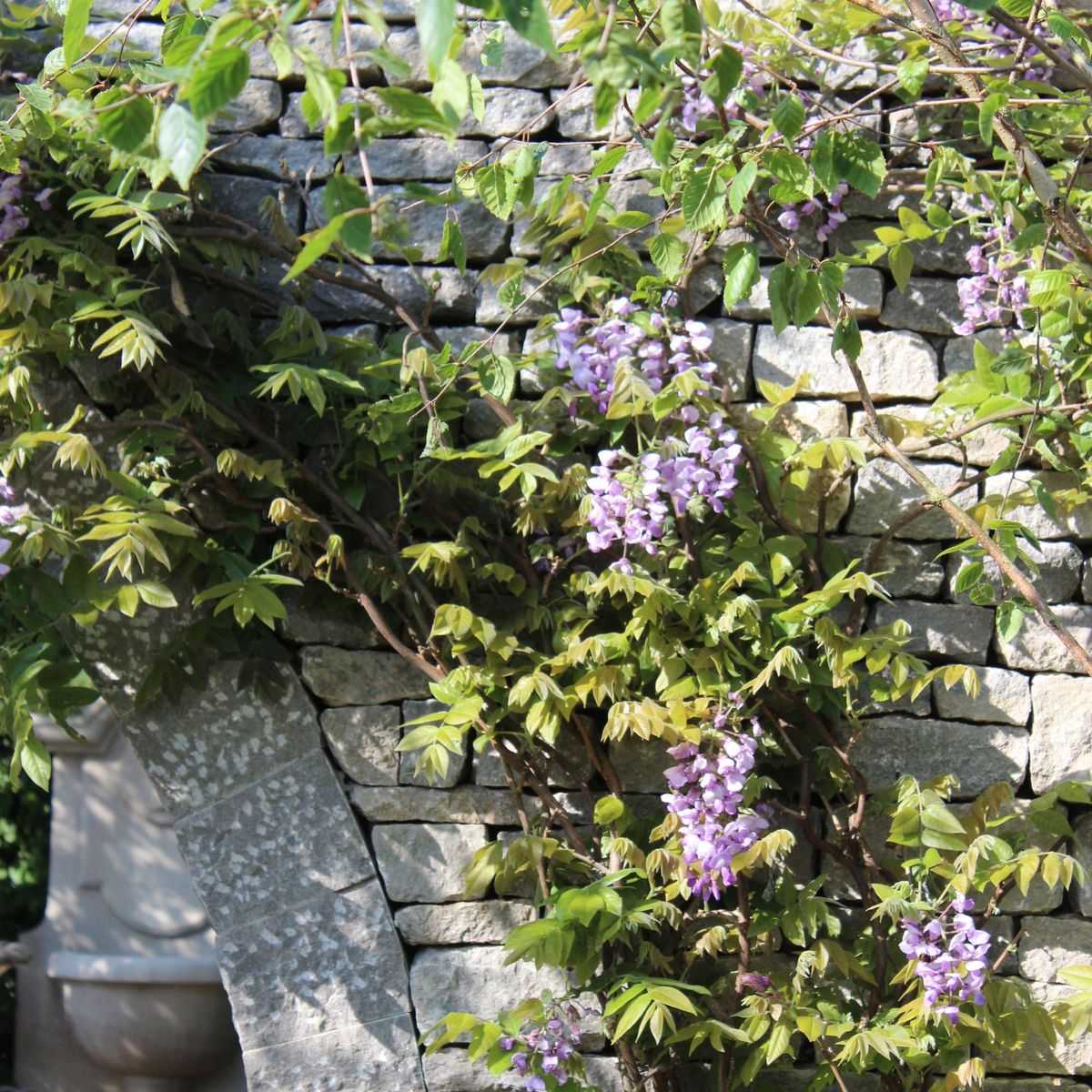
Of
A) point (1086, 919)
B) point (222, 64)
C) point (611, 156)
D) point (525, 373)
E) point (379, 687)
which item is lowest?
point (1086, 919)

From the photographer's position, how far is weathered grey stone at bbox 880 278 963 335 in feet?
7.80

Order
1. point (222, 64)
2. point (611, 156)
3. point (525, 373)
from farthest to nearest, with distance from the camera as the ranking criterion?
point (525, 373), point (611, 156), point (222, 64)

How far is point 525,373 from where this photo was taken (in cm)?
236

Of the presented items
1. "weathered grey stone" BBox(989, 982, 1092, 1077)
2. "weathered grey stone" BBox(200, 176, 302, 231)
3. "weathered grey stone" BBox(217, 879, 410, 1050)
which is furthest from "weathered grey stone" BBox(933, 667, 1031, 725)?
"weathered grey stone" BBox(200, 176, 302, 231)

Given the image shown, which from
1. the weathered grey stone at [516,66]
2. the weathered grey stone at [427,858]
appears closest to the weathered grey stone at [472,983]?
the weathered grey stone at [427,858]

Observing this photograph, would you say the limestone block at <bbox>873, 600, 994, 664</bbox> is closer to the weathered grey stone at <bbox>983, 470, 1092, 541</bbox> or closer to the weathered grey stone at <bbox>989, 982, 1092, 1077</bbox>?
the weathered grey stone at <bbox>983, 470, 1092, 541</bbox>

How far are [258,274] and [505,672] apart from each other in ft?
3.00

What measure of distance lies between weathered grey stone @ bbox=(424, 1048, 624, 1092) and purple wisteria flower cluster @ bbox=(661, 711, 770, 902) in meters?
0.42

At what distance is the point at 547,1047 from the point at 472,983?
0.88 feet

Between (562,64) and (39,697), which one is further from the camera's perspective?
(562,64)

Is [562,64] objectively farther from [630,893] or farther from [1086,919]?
[1086,919]

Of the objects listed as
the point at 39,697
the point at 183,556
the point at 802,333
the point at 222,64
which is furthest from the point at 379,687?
the point at 222,64

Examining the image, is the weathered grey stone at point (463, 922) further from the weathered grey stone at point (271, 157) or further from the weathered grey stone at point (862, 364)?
the weathered grey stone at point (271, 157)

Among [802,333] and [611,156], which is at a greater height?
[611,156]
